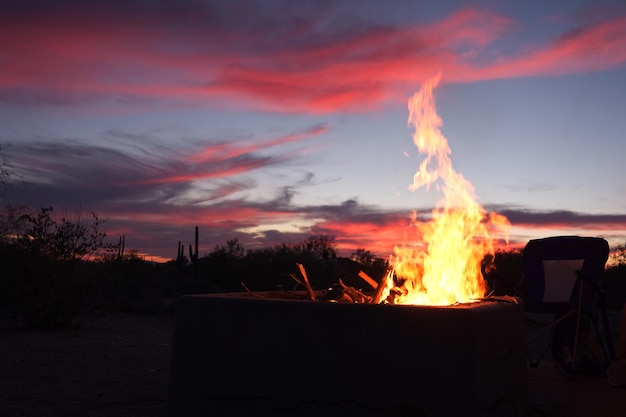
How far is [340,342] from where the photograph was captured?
4.18 meters

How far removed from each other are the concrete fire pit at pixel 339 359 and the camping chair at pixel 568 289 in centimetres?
270

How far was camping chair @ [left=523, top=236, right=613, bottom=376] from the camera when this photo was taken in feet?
23.5

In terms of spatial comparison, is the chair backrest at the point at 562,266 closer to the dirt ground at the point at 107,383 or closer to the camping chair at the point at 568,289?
the camping chair at the point at 568,289

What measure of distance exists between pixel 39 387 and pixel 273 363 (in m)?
2.94

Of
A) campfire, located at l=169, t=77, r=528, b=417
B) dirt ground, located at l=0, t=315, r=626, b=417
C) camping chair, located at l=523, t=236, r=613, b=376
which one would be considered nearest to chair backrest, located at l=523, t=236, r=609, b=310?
camping chair, located at l=523, t=236, r=613, b=376

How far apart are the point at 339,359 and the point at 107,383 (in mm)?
3143

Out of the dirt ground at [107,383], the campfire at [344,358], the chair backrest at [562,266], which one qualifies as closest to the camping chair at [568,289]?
the chair backrest at [562,266]

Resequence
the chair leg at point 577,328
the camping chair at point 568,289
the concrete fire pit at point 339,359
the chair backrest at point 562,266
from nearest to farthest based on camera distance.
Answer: the concrete fire pit at point 339,359, the chair leg at point 577,328, the camping chair at point 568,289, the chair backrest at point 562,266

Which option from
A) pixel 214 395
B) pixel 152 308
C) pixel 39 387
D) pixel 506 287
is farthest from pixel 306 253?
pixel 214 395

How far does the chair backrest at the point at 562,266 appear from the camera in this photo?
24.9 ft

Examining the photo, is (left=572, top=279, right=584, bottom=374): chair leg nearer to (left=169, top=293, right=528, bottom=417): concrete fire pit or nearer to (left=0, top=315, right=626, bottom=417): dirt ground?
(left=0, top=315, right=626, bottom=417): dirt ground

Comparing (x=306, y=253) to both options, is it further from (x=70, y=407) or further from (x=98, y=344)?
(x=70, y=407)

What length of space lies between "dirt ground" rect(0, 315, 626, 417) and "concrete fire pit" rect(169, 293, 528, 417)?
902 millimetres

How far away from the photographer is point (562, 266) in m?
8.20
